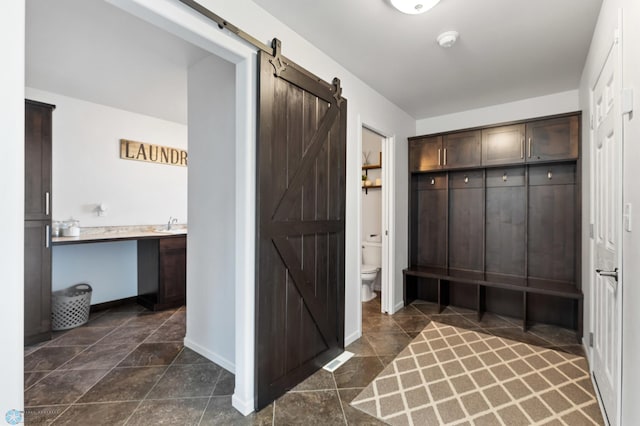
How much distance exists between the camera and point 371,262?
4.26 m

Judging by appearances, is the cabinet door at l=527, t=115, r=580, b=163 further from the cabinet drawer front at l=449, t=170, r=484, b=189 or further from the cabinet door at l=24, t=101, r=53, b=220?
the cabinet door at l=24, t=101, r=53, b=220

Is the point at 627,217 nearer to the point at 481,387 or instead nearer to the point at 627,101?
the point at 627,101

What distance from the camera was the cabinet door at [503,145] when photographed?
3182 millimetres

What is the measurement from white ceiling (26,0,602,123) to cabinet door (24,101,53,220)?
40cm

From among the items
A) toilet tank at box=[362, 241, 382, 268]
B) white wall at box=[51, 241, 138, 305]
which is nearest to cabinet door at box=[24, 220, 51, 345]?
white wall at box=[51, 241, 138, 305]

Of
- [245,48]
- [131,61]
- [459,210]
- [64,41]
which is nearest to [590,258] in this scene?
[459,210]

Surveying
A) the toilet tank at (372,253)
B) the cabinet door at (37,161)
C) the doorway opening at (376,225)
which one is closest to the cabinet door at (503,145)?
the doorway opening at (376,225)

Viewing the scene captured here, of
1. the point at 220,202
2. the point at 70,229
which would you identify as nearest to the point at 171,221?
the point at 70,229

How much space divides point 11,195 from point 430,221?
3889mm

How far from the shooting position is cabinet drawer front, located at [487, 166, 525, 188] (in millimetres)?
3383

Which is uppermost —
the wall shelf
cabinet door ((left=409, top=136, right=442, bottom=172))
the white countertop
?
cabinet door ((left=409, top=136, right=442, bottom=172))

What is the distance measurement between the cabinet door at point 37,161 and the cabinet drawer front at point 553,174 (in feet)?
16.4

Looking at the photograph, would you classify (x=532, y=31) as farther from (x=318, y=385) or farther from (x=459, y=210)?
(x=318, y=385)

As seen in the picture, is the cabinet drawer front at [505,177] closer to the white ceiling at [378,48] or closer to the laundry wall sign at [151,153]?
the white ceiling at [378,48]
